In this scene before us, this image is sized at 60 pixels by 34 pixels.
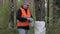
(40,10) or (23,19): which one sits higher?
(40,10)

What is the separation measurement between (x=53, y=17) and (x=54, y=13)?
0.22 meters

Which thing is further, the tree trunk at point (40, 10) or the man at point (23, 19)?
the tree trunk at point (40, 10)

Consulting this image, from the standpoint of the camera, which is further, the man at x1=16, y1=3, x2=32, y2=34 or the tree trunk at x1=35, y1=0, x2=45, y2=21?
the tree trunk at x1=35, y1=0, x2=45, y2=21

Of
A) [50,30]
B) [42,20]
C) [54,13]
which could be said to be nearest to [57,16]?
[54,13]

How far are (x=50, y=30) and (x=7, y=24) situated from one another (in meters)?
2.17

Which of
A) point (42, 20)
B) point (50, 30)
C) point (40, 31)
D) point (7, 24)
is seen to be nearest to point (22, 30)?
point (40, 31)

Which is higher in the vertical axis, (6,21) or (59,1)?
(59,1)

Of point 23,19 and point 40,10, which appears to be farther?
point 40,10

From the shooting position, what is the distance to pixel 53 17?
12078 mm

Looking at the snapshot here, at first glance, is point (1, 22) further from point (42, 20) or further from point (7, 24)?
point (42, 20)

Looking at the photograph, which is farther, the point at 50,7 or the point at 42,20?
the point at 50,7

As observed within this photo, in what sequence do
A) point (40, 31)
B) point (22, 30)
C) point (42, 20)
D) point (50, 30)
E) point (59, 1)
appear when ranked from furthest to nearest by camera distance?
point (59, 1) < point (50, 30) < point (42, 20) < point (40, 31) < point (22, 30)

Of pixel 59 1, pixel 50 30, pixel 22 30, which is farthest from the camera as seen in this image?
pixel 59 1

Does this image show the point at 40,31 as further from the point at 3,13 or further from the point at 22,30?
the point at 3,13
